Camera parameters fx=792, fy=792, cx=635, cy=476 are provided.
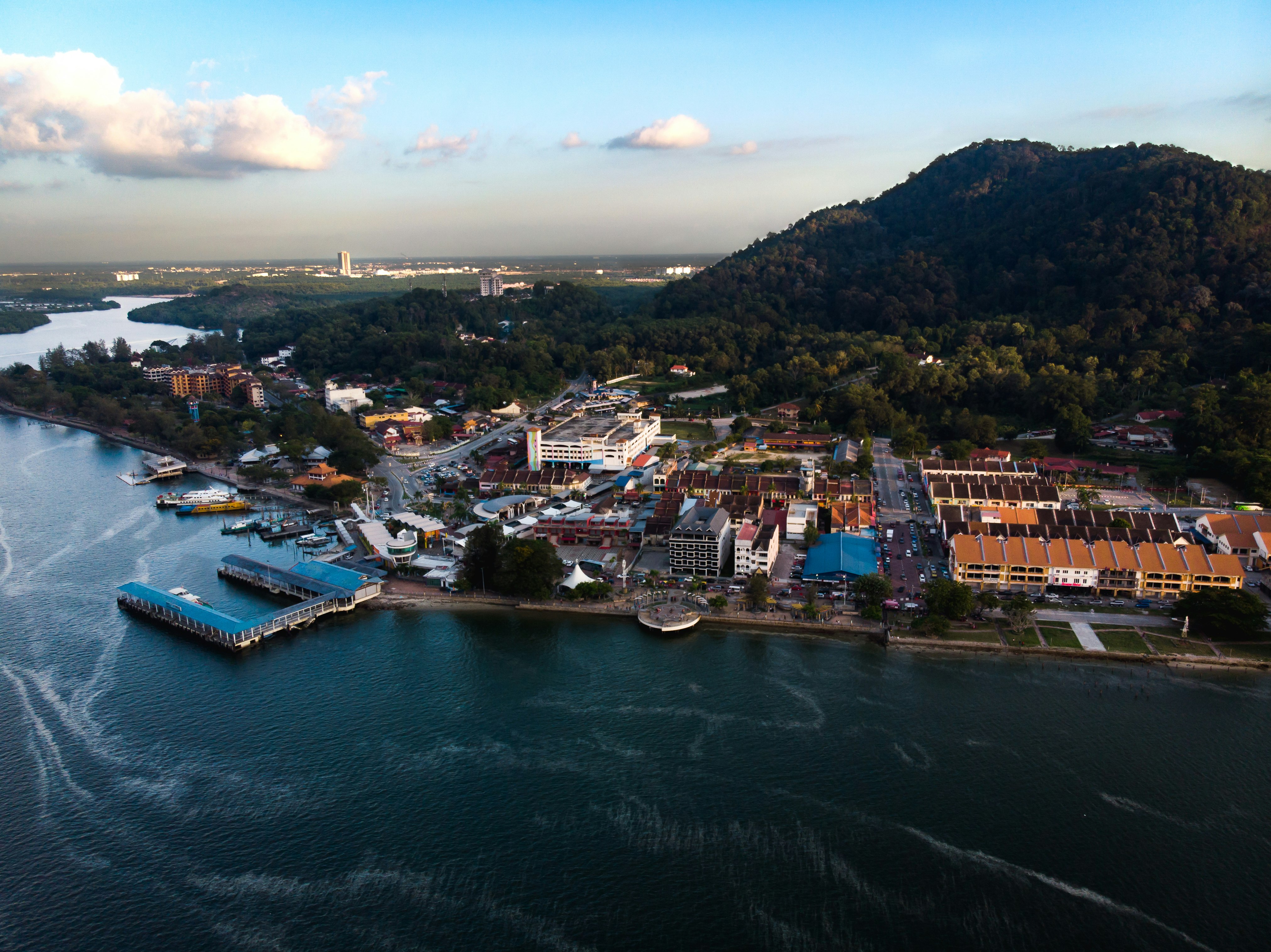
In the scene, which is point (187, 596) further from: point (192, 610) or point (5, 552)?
point (5, 552)

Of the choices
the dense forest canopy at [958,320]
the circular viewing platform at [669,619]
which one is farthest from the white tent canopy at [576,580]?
the dense forest canopy at [958,320]

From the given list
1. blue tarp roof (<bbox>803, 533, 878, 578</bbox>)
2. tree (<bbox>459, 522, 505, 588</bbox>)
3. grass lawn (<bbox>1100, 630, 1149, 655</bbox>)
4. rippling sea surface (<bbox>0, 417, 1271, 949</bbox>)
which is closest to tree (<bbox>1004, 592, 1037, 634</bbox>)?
rippling sea surface (<bbox>0, 417, 1271, 949</bbox>)

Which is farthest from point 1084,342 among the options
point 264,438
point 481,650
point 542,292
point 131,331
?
point 131,331

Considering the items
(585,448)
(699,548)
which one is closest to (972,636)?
(699,548)

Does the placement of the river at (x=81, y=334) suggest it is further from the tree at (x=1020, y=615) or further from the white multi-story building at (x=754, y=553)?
the tree at (x=1020, y=615)

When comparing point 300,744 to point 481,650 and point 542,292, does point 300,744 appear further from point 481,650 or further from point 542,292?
point 542,292

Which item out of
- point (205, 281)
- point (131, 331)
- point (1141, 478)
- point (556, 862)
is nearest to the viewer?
point (556, 862)

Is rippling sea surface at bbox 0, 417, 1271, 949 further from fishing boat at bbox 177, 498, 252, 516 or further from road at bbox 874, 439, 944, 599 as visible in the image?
fishing boat at bbox 177, 498, 252, 516
